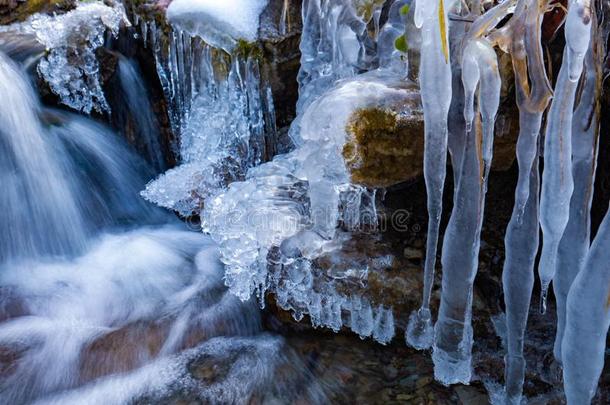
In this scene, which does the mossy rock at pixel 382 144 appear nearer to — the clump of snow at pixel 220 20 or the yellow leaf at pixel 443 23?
the yellow leaf at pixel 443 23

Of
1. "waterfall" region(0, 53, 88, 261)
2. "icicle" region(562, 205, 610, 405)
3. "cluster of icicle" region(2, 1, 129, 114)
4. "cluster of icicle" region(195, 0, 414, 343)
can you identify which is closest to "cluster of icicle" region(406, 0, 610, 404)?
"icicle" region(562, 205, 610, 405)

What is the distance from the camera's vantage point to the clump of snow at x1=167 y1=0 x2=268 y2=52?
4078mm

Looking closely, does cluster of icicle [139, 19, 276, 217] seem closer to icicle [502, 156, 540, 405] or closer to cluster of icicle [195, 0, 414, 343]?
cluster of icicle [195, 0, 414, 343]

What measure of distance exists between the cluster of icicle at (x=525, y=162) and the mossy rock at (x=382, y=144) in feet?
1.46

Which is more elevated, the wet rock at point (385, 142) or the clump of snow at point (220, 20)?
the clump of snow at point (220, 20)

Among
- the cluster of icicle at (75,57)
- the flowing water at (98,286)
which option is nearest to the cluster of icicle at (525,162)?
the flowing water at (98,286)

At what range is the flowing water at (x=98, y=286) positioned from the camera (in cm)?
275

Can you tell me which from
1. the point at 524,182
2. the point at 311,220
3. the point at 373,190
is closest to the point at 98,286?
the point at 311,220

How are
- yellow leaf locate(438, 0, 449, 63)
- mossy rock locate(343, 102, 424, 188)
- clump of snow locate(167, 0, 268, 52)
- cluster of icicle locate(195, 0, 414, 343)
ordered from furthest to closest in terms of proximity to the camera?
clump of snow locate(167, 0, 268, 52)
cluster of icicle locate(195, 0, 414, 343)
mossy rock locate(343, 102, 424, 188)
yellow leaf locate(438, 0, 449, 63)

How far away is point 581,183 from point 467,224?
1.39 ft

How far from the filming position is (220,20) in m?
4.08

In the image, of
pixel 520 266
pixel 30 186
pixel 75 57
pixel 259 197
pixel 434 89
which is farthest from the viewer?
pixel 75 57

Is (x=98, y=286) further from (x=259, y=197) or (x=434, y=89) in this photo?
(x=434, y=89)

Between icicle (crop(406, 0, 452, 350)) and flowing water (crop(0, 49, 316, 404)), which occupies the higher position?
icicle (crop(406, 0, 452, 350))
